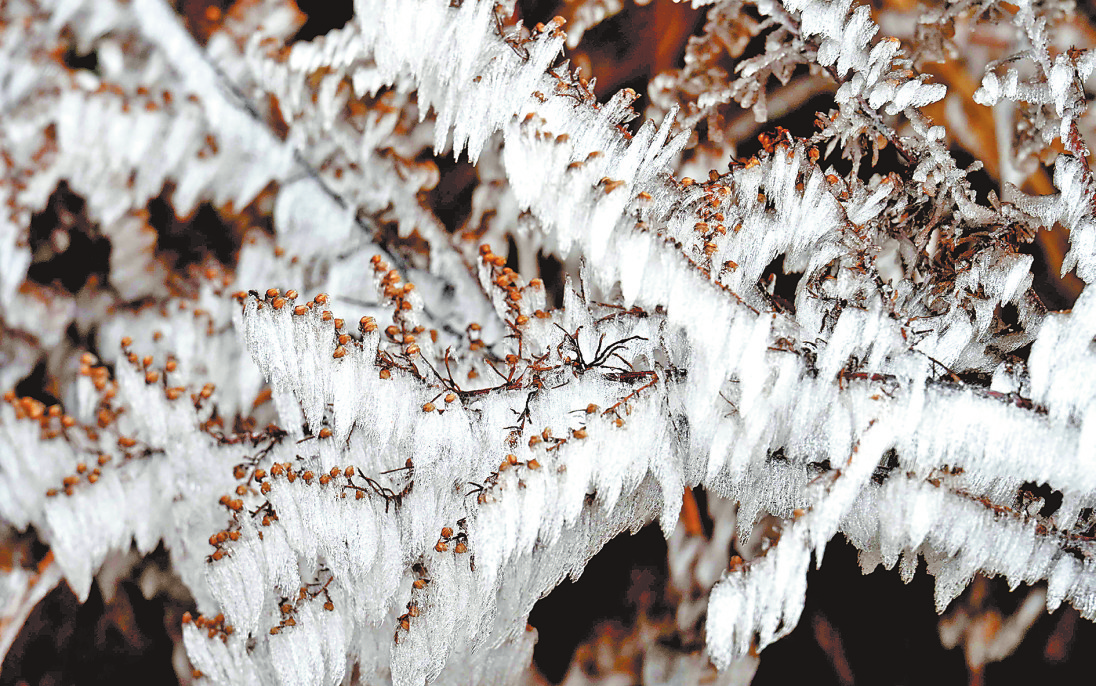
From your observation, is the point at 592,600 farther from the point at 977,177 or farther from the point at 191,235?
the point at 191,235

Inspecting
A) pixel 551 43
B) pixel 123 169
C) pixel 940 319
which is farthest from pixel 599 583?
pixel 123 169

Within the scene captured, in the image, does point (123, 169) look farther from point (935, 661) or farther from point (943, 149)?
point (935, 661)

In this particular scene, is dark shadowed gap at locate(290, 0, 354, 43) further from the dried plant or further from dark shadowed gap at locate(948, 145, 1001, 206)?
dark shadowed gap at locate(948, 145, 1001, 206)

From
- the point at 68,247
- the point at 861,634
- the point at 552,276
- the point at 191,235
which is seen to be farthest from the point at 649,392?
the point at 68,247

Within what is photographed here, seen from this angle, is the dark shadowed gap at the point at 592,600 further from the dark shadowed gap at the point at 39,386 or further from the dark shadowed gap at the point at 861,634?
the dark shadowed gap at the point at 39,386

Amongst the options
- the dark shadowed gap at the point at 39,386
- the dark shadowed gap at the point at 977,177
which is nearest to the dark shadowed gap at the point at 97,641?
the dark shadowed gap at the point at 39,386

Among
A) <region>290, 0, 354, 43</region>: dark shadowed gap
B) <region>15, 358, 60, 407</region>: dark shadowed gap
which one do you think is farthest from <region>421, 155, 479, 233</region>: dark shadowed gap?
<region>15, 358, 60, 407</region>: dark shadowed gap
